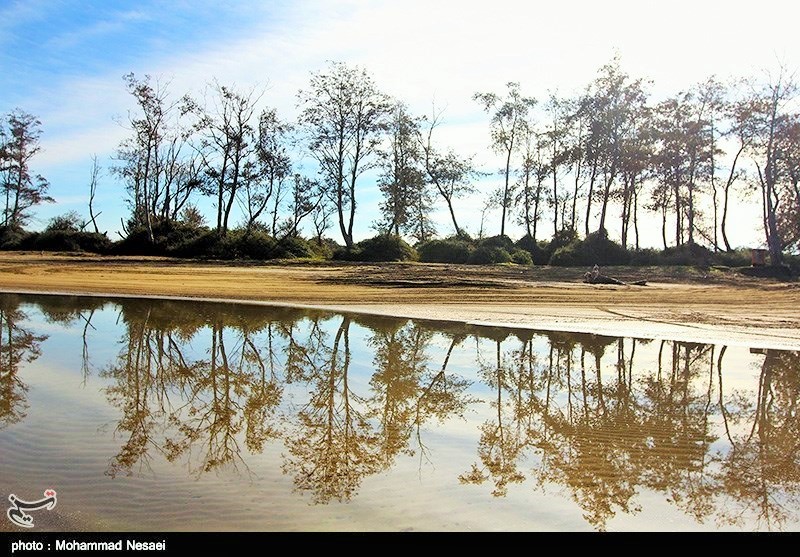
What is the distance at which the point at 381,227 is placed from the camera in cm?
4603

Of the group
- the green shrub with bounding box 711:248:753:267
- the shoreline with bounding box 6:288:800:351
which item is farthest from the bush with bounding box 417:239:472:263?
the shoreline with bounding box 6:288:800:351

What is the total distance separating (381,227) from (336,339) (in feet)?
110

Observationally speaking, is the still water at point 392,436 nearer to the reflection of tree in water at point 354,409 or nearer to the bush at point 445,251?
the reflection of tree in water at point 354,409

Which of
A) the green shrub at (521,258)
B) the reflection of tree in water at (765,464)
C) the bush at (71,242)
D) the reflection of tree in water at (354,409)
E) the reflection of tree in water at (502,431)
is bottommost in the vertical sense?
the reflection of tree in water at (765,464)

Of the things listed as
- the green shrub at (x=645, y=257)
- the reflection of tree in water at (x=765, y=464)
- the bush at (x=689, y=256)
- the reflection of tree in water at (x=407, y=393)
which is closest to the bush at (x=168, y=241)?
the green shrub at (x=645, y=257)

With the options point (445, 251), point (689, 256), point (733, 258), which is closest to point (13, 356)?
point (445, 251)

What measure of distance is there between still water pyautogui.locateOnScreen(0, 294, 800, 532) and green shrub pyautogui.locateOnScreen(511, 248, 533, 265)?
27519 mm

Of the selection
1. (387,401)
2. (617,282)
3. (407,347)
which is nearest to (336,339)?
(407,347)

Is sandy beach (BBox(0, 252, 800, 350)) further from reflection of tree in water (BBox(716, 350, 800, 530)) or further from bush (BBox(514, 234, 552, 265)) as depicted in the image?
bush (BBox(514, 234, 552, 265))

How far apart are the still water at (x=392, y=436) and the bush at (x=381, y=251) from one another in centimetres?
2687

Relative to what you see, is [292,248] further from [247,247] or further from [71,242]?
[71,242]

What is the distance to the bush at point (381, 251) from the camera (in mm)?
38844

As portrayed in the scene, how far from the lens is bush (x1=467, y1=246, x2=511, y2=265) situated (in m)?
37.9
